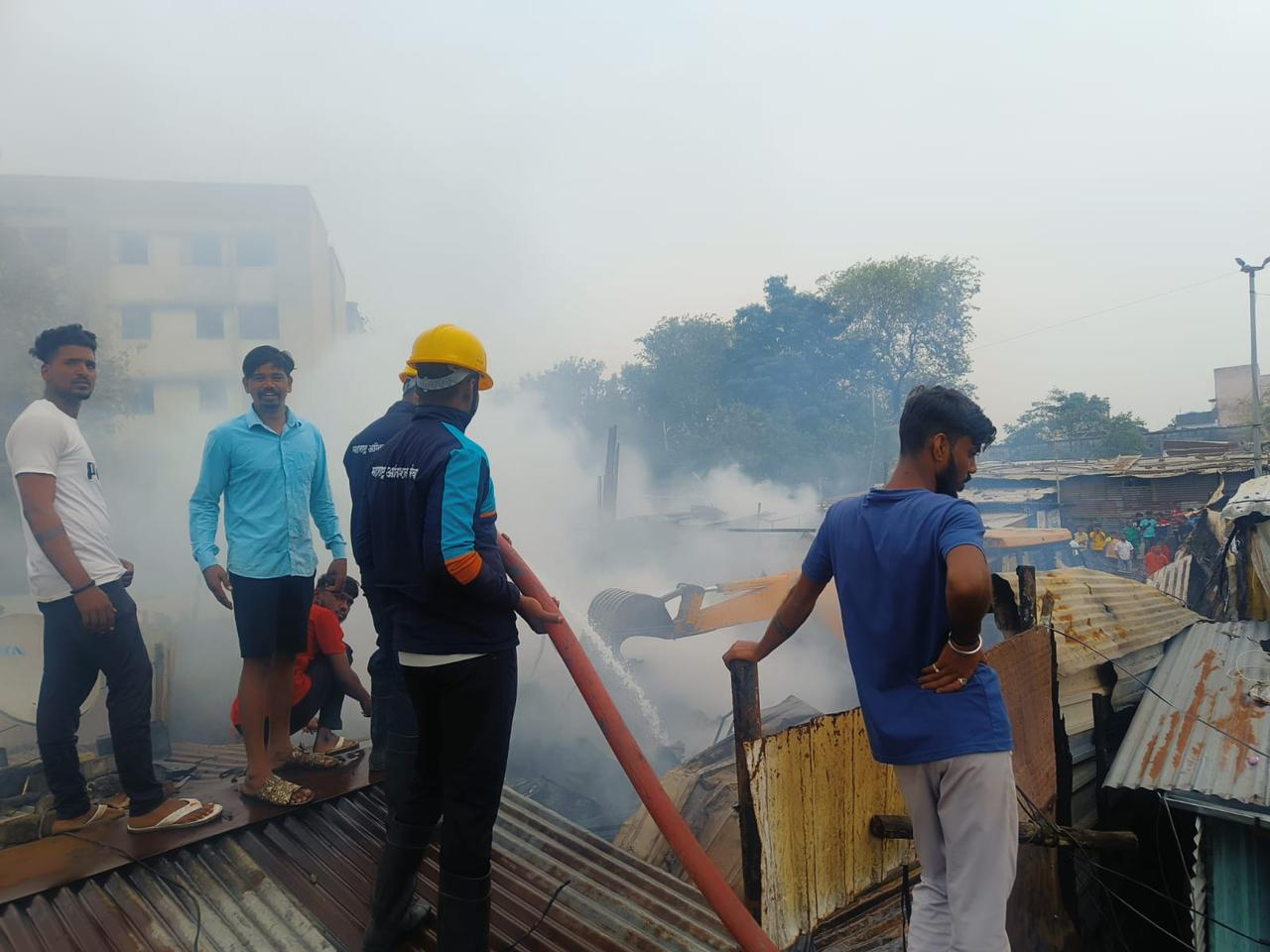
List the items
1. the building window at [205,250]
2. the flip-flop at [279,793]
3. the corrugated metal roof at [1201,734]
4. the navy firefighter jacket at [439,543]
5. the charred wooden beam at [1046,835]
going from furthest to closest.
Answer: the building window at [205,250] < the corrugated metal roof at [1201,734] < the flip-flop at [279,793] < the charred wooden beam at [1046,835] < the navy firefighter jacket at [439,543]

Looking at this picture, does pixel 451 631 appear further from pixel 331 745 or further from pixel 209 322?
pixel 209 322

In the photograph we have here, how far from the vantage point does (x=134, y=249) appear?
65.2 ft

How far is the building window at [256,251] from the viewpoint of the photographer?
73.5 ft

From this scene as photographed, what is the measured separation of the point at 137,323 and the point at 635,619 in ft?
69.2

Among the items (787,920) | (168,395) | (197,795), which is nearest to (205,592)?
(197,795)

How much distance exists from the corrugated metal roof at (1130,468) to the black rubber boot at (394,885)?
68.0 ft

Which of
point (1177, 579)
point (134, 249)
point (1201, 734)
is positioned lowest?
point (1201, 734)

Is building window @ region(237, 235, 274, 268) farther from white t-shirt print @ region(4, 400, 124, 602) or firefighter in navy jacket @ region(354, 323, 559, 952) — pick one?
firefighter in navy jacket @ region(354, 323, 559, 952)

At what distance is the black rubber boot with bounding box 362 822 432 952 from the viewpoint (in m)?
2.08

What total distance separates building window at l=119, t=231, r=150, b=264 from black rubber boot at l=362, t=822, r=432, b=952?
22.3 metres

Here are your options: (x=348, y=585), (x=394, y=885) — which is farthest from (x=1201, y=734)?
(x=348, y=585)

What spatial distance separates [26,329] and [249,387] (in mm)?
13959

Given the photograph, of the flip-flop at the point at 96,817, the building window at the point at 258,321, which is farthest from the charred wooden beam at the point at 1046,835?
the building window at the point at 258,321

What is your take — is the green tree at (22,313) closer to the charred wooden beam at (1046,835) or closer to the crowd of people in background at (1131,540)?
the charred wooden beam at (1046,835)
